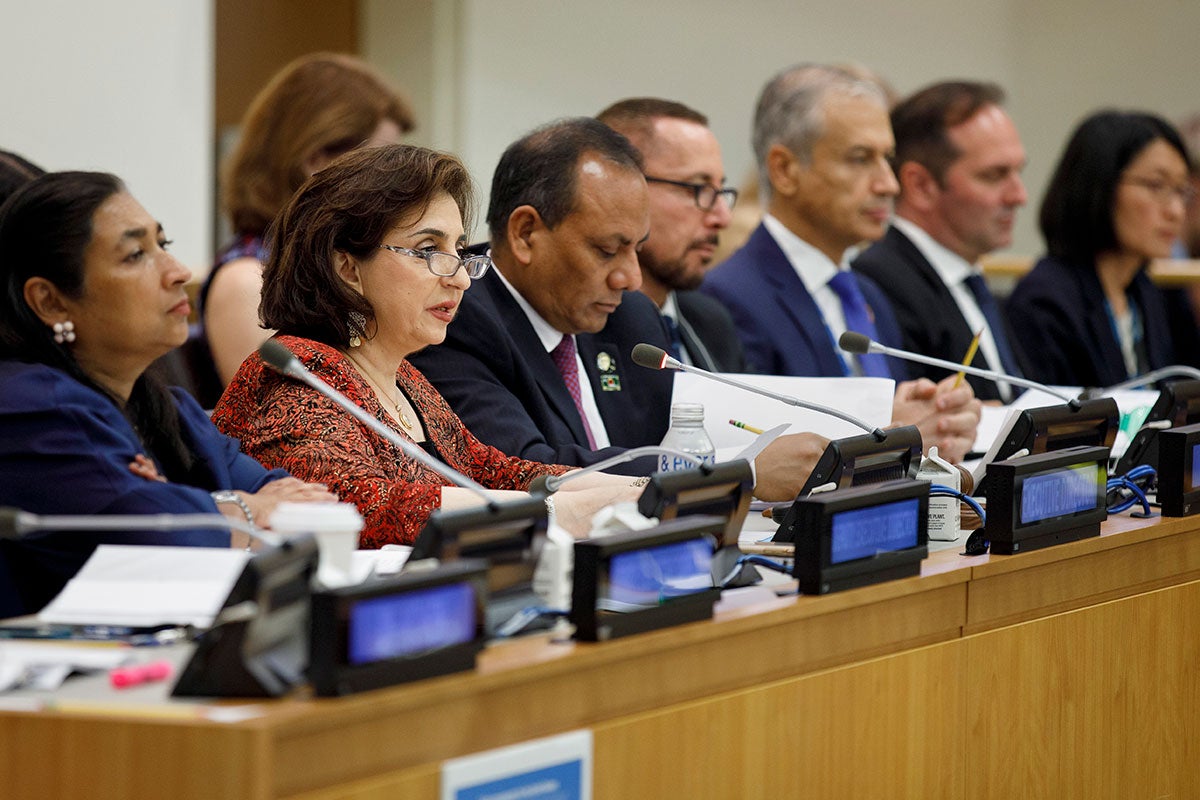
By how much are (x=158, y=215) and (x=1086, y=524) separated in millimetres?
2863

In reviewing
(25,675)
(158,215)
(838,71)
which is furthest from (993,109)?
(25,675)

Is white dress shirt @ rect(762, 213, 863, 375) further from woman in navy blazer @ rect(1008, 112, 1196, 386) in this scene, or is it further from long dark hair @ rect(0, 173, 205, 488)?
long dark hair @ rect(0, 173, 205, 488)

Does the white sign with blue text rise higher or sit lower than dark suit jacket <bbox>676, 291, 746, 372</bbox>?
lower

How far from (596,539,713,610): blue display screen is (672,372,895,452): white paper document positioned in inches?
35.1

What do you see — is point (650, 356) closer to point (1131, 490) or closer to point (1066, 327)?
point (1131, 490)

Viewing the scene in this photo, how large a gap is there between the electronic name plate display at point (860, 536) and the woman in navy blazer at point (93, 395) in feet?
2.05

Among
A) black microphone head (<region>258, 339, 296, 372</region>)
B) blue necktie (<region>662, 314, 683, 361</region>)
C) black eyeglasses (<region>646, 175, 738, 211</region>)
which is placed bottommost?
blue necktie (<region>662, 314, 683, 361</region>)

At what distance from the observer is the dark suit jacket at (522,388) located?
2.71 m

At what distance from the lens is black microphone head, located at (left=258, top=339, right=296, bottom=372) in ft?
5.54

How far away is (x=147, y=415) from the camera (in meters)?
2.11

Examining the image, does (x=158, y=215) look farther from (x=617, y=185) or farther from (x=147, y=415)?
(x=147, y=415)

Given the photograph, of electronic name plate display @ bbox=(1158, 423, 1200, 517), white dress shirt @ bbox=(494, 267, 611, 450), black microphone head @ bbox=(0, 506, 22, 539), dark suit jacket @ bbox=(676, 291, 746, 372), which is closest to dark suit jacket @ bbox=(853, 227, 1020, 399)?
dark suit jacket @ bbox=(676, 291, 746, 372)

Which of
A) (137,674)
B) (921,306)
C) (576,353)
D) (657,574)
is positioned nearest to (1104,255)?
(921,306)

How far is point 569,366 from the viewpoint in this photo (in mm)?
2986
